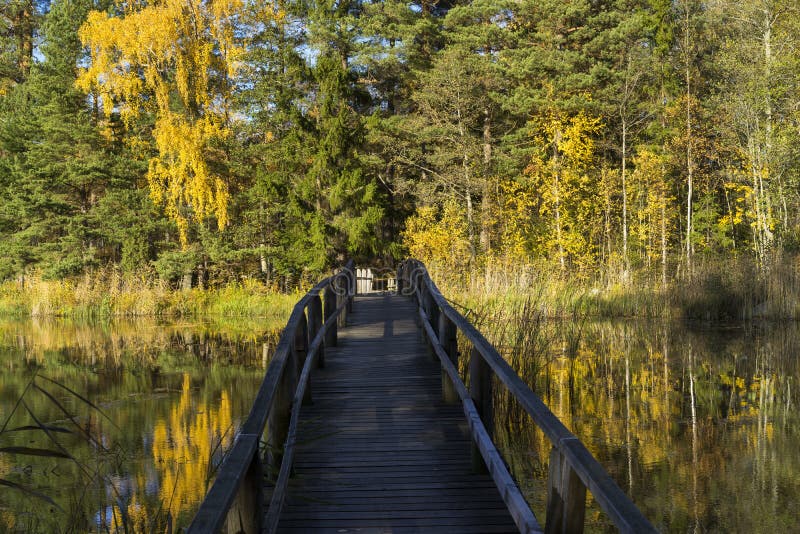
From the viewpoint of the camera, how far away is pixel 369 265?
30047 millimetres

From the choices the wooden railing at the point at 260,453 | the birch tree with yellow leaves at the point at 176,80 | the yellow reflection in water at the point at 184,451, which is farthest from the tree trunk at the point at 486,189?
the wooden railing at the point at 260,453

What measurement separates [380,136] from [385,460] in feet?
76.1

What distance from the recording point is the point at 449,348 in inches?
297

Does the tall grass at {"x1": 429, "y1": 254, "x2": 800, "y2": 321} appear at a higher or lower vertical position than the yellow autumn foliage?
lower

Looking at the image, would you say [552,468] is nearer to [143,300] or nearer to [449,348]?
[449,348]

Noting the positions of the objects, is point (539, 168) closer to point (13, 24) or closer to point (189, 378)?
point (189, 378)

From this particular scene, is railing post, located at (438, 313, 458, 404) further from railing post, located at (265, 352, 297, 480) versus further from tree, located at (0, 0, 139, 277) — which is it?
tree, located at (0, 0, 139, 277)

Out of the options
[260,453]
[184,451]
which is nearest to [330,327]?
[184,451]

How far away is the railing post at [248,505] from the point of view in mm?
3540

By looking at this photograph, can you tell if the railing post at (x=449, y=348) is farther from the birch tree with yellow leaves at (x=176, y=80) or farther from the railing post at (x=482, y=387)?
the birch tree with yellow leaves at (x=176, y=80)

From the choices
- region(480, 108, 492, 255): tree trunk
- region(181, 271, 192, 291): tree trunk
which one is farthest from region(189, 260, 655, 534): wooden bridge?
region(480, 108, 492, 255): tree trunk

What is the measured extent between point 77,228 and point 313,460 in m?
24.9

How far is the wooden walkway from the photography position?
4.61 meters

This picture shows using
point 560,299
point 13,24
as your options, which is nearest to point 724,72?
point 560,299
